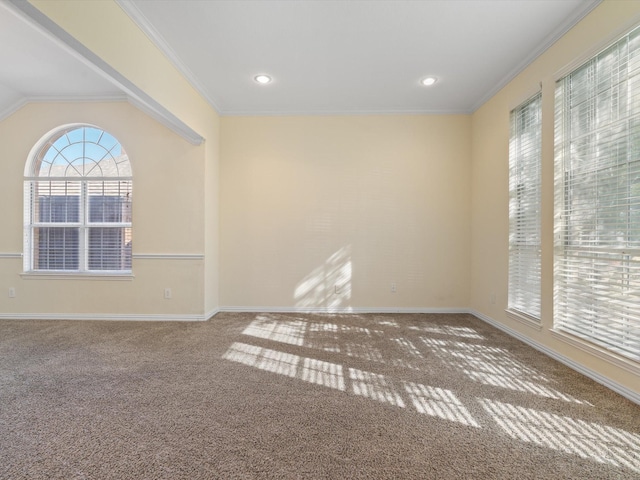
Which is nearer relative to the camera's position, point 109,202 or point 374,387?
point 374,387

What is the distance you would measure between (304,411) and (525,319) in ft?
8.31

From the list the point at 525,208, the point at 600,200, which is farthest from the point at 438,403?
the point at 525,208

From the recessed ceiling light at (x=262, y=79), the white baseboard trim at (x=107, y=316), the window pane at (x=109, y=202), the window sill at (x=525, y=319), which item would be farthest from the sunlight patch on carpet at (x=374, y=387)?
the window pane at (x=109, y=202)

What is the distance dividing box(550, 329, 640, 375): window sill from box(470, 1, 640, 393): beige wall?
0.11ft

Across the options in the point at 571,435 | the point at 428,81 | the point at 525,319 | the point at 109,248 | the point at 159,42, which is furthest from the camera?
the point at 109,248

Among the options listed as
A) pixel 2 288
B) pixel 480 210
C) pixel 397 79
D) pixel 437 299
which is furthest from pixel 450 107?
pixel 2 288

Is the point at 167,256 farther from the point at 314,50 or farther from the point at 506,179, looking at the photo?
the point at 506,179

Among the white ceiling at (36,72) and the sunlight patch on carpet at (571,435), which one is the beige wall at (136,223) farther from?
the sunlight patch on carpet at (571,435)

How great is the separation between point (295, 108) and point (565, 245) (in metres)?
3.49

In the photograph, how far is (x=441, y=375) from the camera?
2418 mm

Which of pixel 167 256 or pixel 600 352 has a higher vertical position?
pixel 167 256

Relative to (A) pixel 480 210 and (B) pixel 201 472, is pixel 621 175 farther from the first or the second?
(B) pixel 201 472

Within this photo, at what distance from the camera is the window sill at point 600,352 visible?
6.72 feet

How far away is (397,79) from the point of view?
137 inches
